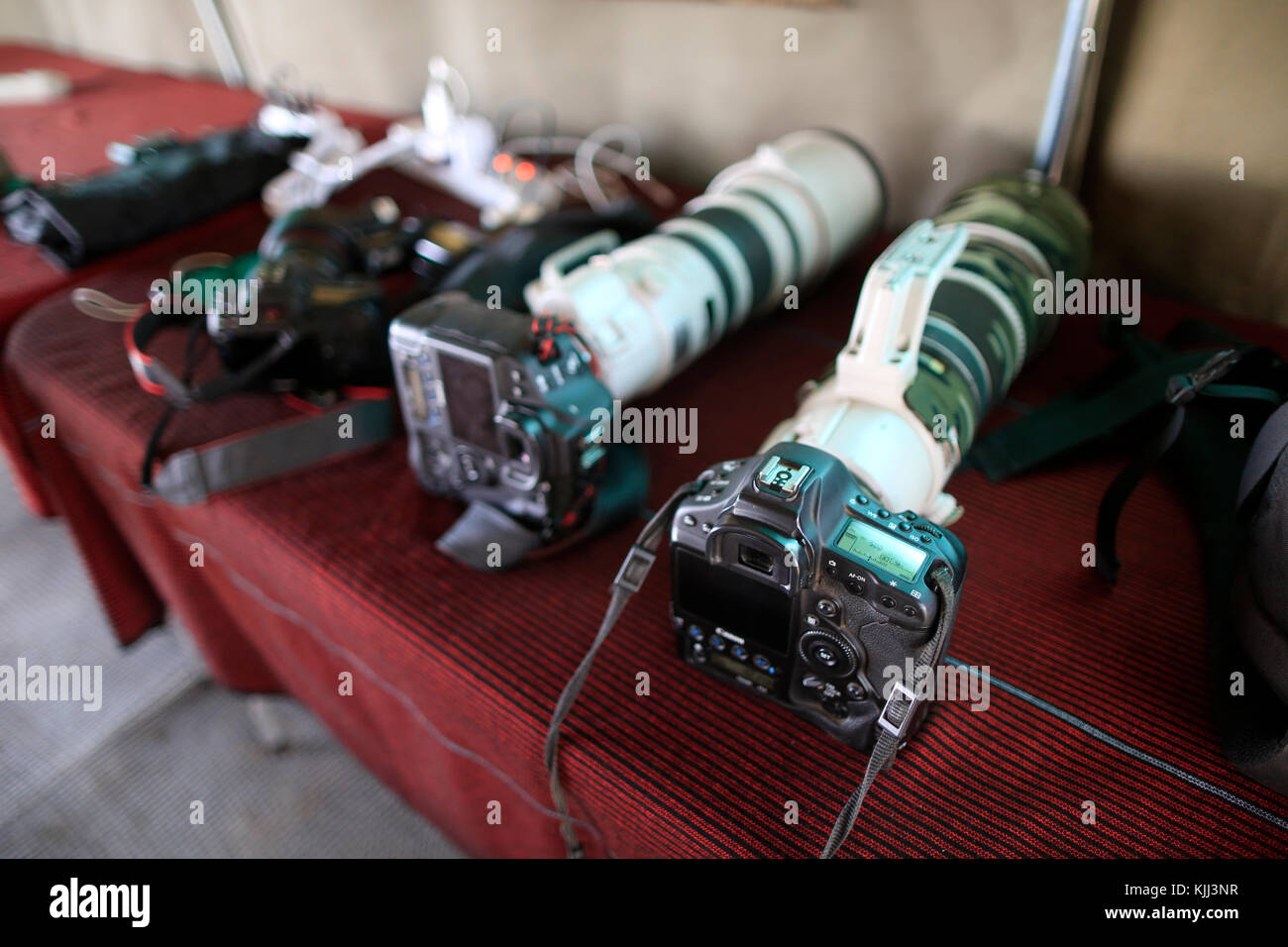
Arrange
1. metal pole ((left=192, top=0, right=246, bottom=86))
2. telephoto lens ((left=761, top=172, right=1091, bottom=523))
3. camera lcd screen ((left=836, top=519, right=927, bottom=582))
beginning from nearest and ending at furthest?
camera lcd screen ((left=836, top=519, right=927, bottom=582)), telephoto lens ((left=761, top=172, right=1091, bottom=523)), metal pole ((left=192, top=0, right=246, bottom=86))

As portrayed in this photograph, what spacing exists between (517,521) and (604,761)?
231 mm

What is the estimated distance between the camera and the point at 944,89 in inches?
41.6

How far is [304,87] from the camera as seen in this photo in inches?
77.4

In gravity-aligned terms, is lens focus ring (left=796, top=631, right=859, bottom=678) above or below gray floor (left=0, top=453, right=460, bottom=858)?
above

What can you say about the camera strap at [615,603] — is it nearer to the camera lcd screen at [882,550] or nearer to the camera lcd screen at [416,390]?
the camera lcd screen at [882,550]

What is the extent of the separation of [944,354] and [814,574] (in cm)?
29

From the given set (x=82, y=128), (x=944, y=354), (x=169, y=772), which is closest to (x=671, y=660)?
(x=944, y=354)

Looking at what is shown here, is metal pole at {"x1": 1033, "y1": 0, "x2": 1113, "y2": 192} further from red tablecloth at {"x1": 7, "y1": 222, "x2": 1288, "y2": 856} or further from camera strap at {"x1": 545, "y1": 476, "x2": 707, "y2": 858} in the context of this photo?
camera strap at {"x1": 545, "y1": 476, "x2": 707, "y2": 858}

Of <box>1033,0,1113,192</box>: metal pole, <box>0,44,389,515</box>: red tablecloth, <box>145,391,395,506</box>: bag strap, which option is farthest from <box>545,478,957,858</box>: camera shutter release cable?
<box>0,44,389,515</box>: red tablecloth

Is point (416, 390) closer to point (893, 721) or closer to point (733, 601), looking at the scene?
point (733, 601)

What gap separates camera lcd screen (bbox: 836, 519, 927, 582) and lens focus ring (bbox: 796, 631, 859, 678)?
6 cm

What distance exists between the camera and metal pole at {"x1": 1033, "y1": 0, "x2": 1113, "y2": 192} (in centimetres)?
88

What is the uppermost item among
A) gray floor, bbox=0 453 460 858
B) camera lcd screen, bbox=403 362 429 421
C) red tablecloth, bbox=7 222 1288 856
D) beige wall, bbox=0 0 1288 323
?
beige wall, bbox=0 0 1288 323
